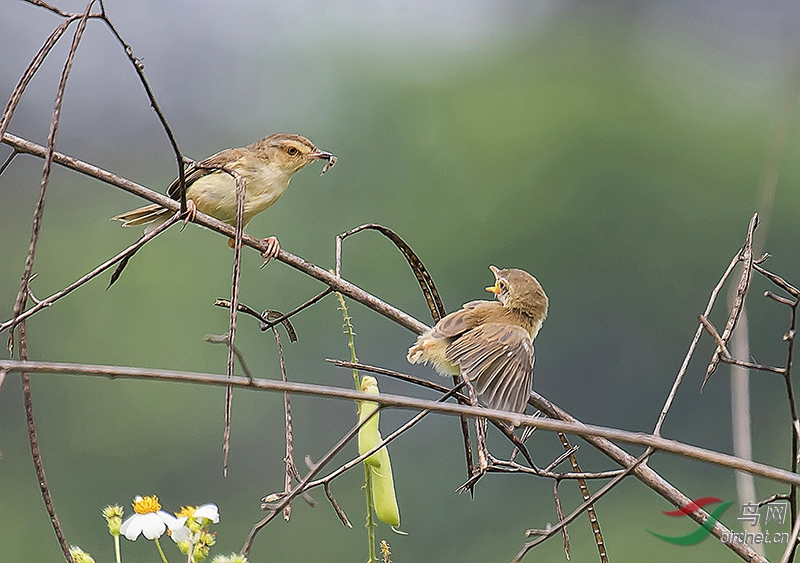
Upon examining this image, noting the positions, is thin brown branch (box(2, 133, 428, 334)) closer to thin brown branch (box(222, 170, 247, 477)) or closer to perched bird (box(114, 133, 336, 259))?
thin brown branch (box(222, 170, 247, 477))

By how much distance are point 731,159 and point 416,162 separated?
385cm

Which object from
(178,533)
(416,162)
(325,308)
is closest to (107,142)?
(325,308)

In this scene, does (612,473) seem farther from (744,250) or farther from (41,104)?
(41,104)

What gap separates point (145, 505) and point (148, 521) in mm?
34

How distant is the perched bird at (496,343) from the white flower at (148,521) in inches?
9.6

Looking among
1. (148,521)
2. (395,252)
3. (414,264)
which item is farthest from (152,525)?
(395,252)

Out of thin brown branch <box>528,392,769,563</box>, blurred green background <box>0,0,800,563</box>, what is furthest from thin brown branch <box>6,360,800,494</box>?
blurred green background <box>0,0,800,563</box>

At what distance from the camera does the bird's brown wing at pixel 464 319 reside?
1.09 m

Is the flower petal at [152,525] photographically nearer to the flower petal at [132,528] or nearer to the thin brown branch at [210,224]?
the flower petal at [132,528]

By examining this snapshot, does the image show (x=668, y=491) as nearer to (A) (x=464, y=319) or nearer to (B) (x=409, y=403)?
(B) (x=409, y=403)

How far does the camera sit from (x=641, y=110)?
40.7 ft

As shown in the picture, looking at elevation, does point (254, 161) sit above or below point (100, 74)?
below

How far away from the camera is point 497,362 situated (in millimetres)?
954

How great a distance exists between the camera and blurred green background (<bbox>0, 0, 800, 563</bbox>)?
837 centimetres
